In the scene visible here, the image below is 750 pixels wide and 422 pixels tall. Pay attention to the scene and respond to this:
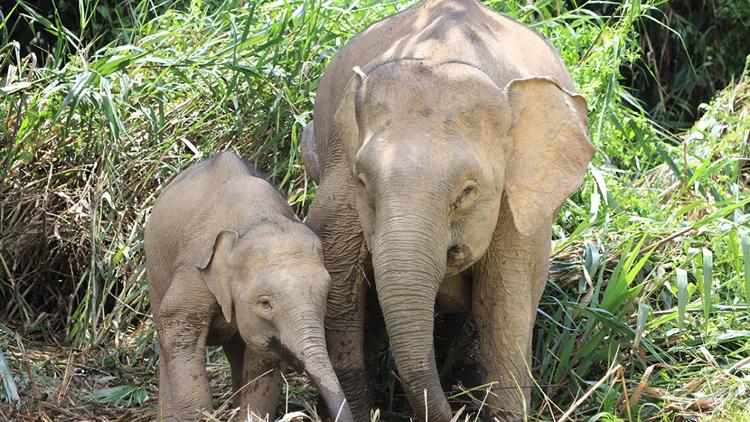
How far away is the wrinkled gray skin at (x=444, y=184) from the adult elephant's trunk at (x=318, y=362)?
21 centimetres

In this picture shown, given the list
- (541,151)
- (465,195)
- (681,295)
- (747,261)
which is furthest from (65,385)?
(747,261)

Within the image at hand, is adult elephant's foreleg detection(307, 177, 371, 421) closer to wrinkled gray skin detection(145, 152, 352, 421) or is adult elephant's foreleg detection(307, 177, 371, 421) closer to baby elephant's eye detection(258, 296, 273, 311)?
wrinkled gray skin detection(145, 152, 352, 421)

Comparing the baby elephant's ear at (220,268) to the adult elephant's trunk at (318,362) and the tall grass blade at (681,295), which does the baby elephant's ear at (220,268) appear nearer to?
the adult elephant's trunk at (318,362)

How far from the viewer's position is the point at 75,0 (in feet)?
27.5

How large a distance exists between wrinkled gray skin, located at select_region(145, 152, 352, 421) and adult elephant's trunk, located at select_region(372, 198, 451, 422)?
25 cm

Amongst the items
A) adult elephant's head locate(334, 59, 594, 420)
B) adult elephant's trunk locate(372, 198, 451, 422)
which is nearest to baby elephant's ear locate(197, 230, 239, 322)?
adult elephant's head locate(334, 59, 594, 420)

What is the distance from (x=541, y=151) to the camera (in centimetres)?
443

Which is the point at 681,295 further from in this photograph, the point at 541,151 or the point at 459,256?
the point at 459,256

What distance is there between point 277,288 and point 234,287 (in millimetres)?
216

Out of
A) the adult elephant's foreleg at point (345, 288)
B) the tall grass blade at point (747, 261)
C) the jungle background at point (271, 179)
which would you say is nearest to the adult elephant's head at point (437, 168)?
the adult elephant's foreleg at point (345, 288)

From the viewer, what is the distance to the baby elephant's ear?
457 cm

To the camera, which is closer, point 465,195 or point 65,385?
point 465,195

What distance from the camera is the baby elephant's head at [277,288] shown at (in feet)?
14.1

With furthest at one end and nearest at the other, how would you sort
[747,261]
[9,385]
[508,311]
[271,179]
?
[271,179], [747,261], [9,385], [508,311]
